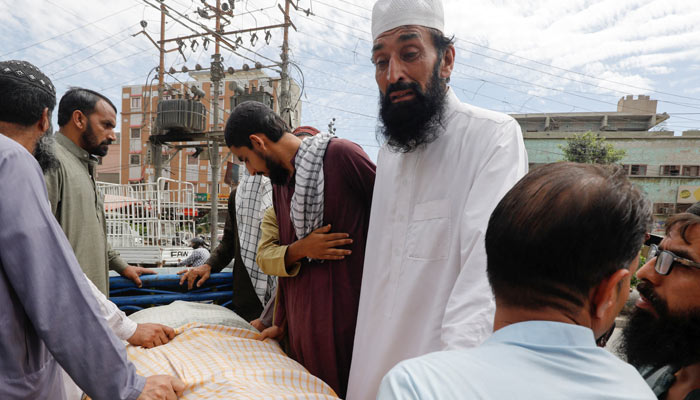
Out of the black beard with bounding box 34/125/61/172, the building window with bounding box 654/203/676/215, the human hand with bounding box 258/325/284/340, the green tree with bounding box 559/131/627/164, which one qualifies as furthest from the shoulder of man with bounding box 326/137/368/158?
the building window with bounding box 654/203/676/215

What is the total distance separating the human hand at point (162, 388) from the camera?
118cm

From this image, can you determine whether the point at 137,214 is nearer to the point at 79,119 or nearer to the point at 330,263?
the point at 79,119

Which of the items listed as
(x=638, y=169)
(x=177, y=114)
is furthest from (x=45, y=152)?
(x=638, y=169)

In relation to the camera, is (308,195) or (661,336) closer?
(661,336)

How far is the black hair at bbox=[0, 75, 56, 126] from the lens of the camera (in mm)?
1334

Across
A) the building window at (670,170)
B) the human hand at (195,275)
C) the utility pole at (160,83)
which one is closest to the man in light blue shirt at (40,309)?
the human hand at (195,275)

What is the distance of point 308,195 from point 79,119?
174cm

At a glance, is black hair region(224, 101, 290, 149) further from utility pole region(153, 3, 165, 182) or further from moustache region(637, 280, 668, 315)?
utility pole region(153, 3, 165, 182)

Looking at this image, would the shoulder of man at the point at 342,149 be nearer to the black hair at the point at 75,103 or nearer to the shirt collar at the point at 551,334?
the shirt collar at the point at 551,334

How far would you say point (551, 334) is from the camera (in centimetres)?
64

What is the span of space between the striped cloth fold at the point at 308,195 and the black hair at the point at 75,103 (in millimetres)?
1598

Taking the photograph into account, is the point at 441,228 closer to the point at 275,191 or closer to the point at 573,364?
the point at 573,364

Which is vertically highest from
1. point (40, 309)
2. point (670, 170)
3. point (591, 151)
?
point (591, 151)

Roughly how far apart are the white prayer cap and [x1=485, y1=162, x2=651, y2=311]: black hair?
1.02 metres
